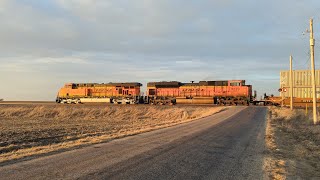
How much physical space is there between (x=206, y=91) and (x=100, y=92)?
66.3ft

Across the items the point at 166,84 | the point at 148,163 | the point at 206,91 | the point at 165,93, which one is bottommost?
the point at 148,163

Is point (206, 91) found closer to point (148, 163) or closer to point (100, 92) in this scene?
point (100, 92)

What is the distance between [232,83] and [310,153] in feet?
154

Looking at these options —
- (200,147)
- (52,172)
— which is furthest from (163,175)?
(200,147)

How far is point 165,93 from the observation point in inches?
2520

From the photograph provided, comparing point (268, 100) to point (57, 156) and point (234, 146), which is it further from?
point (57, 156)

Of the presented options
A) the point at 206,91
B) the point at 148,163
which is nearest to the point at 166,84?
the point at 206,91

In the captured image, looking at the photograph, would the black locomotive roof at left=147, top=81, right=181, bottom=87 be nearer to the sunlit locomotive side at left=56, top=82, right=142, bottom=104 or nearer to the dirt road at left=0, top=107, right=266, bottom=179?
the sunlit locomotive side at left=56, top=82, right=142, bottom=104

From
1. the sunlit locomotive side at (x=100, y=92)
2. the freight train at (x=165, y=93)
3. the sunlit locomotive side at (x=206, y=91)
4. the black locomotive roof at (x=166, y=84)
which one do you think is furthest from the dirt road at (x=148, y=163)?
the sunlit locomotive side at (x=100, y=92)

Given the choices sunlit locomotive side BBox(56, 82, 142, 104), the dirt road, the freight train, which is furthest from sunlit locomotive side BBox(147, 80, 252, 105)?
the dirt road

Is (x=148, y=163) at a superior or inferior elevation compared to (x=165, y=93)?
inferior

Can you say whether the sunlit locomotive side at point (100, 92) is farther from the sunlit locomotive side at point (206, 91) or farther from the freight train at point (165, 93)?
the sunlit locomotive side at point (206, 91)

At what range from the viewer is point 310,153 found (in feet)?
45.2

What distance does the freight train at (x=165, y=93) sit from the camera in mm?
59969
